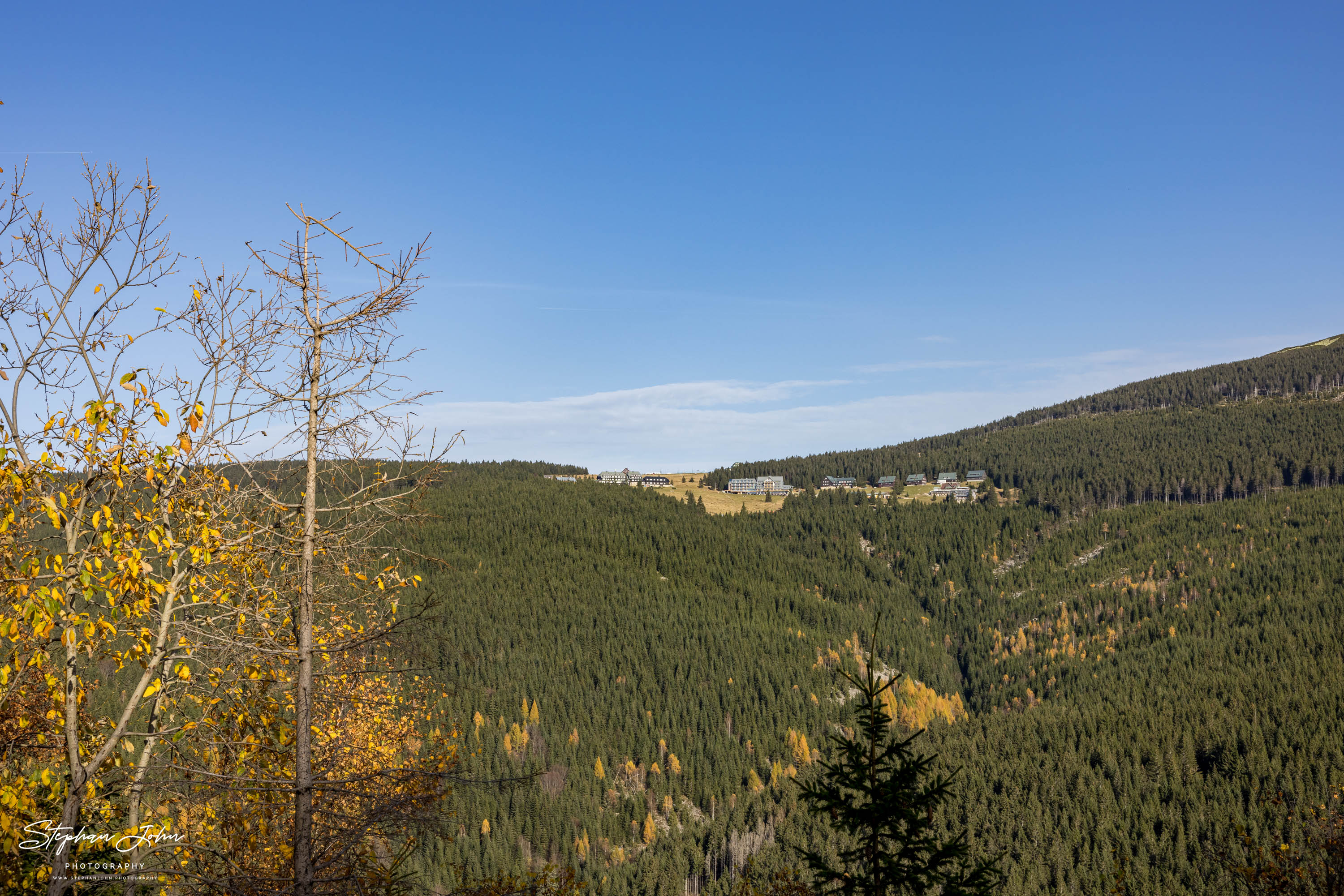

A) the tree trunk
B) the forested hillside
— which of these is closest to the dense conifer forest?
the forested hillside

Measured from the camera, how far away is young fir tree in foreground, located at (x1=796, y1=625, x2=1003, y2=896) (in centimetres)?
1316

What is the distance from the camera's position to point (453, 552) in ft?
624

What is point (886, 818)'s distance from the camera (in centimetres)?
1336

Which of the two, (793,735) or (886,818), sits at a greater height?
(886,818)

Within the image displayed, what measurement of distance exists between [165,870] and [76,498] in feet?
17.1

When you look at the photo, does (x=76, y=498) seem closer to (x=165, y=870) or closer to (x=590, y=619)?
(x=165, y=870)

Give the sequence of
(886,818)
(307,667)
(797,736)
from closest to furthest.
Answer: (307,667)
(886,818)
(797,736)

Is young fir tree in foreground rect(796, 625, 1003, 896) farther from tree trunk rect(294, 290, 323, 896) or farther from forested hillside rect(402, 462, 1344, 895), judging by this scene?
forested hillside rect(402, 462, 1344, 895)

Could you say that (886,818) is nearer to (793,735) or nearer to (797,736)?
(793,735)

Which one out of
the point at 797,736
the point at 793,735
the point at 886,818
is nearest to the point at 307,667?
the point at 886,818

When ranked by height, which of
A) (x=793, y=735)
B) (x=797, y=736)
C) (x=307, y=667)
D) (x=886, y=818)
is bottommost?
(x=797, y=736)

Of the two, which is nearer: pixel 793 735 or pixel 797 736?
pixel 793 735

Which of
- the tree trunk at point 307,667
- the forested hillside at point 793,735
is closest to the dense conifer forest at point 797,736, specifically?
the forested hillside at point 793,735

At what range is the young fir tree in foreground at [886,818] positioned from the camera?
13156 millimetres
